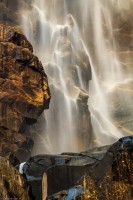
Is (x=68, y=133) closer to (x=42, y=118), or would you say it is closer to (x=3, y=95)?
(x=42, y=118)

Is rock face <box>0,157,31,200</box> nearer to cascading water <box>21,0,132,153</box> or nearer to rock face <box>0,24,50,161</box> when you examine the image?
rock face <box>0,24,50,161</box>

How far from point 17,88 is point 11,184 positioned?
24.2 metres

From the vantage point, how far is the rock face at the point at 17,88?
35.1m

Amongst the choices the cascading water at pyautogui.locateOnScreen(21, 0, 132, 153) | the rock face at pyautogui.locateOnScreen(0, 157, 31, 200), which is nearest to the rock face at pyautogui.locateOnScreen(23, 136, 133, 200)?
the rock face at pyautogui.locateOnScreen(0, 157, 31, 200)

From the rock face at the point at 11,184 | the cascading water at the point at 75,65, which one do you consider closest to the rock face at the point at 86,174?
the rock face at the point at 11,184

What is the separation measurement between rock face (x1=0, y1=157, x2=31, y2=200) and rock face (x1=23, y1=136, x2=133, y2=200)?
1185 millimetres

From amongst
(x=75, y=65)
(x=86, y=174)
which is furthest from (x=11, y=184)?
(x=75, y=65)

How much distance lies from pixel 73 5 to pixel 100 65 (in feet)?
42.2

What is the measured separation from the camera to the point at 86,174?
19703mm

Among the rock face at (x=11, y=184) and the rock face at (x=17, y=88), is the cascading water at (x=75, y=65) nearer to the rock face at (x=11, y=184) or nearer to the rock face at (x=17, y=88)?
the rock face at (x=17, y=88)

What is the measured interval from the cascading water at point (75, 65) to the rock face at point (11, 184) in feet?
91.1

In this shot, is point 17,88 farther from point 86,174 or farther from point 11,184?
point 11,184

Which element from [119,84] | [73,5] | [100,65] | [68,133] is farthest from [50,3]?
[68,133]

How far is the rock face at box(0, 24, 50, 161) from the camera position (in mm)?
35062
